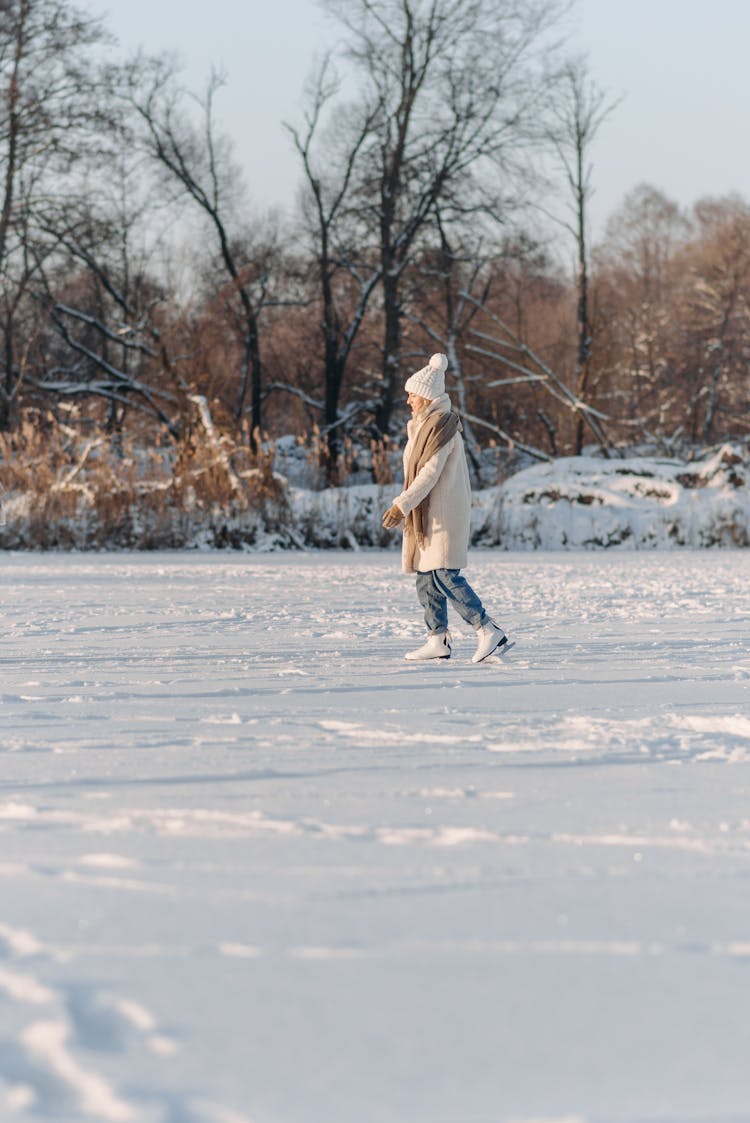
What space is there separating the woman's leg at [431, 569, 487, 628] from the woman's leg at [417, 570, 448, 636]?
29mm

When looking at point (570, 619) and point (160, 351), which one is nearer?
point (570, 619)

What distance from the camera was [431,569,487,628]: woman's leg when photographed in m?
6.82

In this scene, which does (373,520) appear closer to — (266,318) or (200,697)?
(200,697)

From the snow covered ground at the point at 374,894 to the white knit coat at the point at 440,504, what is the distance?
0.72 metres

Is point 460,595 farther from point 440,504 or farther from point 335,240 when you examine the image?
point 335,240

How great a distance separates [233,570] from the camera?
45.0 ft

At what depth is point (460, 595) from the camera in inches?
269

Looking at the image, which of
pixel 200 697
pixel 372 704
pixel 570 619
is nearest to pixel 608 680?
pixel 372 704

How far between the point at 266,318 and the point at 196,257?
6.57 m

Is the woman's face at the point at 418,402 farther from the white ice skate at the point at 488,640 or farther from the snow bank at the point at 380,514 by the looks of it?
the snow bank at the point at 380,514

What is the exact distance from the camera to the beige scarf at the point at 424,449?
6844 millimetres

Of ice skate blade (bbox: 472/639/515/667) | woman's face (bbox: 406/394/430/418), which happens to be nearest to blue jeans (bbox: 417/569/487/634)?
ice skate blade (bbox: 472/639/515/667)

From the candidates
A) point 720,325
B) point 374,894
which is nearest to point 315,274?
point 720,325

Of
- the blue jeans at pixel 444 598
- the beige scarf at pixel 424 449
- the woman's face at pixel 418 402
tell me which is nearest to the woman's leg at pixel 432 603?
the blue jeans at pixel 444 598
